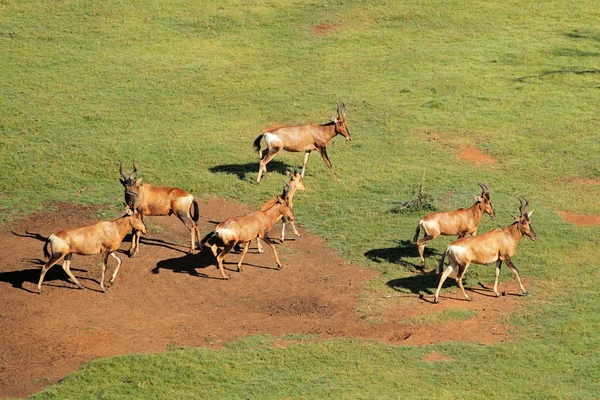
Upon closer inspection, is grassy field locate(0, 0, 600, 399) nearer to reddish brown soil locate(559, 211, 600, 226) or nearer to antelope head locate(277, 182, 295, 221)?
reddish brown soil locate(559, 211, 600, 226)

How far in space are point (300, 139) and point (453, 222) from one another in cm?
721

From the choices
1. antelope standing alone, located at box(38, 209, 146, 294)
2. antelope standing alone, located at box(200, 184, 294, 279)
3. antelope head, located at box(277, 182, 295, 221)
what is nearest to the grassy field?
antelope head, located at box(277, 182, 295, 221)

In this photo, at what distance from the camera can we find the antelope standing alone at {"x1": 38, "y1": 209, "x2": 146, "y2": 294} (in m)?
23.6

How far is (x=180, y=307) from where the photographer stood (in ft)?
77.5

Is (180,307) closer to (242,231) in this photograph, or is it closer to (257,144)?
(242,231)

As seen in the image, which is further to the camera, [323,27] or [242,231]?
[323,27]

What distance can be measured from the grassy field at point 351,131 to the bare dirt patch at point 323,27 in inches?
3.7

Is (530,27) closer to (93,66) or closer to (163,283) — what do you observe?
(93,66)

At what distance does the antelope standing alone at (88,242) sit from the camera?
23625mm

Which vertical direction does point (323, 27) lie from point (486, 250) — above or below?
above

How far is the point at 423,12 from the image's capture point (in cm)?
4444

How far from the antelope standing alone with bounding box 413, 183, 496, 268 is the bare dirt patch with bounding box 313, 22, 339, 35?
18.4 m

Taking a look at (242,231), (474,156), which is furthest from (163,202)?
(474,156)

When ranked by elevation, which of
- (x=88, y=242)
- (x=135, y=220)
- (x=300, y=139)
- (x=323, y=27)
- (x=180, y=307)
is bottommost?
(x=180, y=307)
